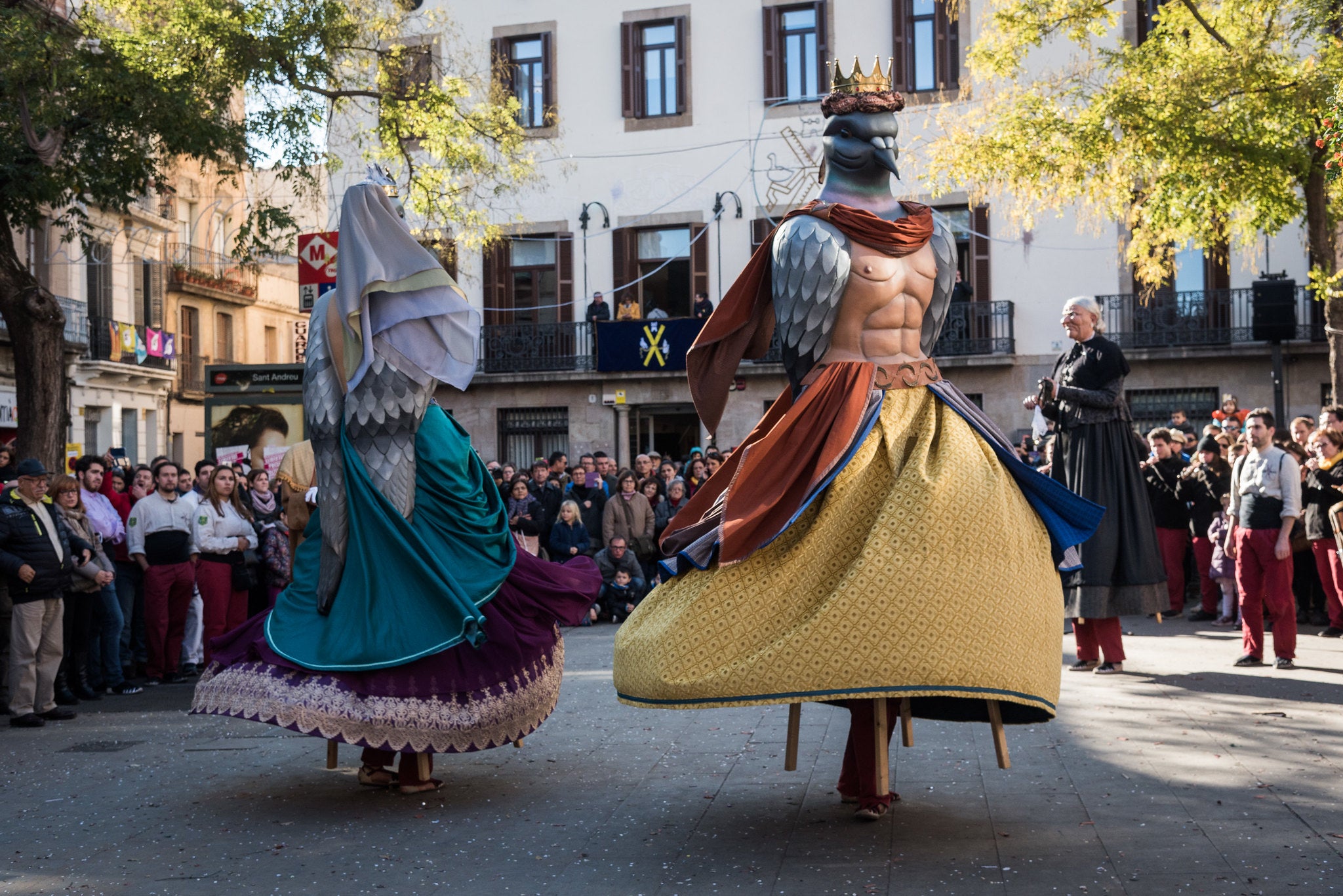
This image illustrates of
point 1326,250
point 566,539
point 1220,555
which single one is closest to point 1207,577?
point 1220,555

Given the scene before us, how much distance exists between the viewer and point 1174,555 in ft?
45.3

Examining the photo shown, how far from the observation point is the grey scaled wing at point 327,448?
5.97m

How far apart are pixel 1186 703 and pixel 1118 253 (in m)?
17.2

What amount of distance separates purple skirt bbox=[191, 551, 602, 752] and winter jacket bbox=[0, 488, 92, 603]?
3150 millimetres

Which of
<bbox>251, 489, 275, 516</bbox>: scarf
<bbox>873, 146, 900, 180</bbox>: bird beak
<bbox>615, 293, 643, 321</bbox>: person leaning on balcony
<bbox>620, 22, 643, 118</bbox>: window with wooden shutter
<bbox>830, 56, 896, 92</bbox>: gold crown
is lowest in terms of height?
<bbox>251, 489, 275, 516</bbox>: scarf

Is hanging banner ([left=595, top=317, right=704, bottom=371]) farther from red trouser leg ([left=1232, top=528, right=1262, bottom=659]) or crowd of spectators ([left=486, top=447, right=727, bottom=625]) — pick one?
red trouser leg ([left=1232, top=528, right=1262, bottom=659])

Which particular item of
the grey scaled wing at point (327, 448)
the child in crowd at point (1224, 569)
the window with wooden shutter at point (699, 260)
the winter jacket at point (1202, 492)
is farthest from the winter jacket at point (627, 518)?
the window with wooden shutter at point (699, 260)

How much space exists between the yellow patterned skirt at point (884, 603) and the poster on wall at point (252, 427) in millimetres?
11674

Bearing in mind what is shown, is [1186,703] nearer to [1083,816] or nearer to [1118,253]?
[1083,816]

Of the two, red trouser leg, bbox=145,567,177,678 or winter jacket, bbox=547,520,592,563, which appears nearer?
red trouser leg, bbox=145,567,177,678

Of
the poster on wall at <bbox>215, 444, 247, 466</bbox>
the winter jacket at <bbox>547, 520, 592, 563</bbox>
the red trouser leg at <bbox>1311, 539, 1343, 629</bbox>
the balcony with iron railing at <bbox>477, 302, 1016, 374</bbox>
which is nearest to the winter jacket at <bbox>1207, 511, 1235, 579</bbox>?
the red trouser leg at <bbox>1311, 539, 1343, 629</bbox>

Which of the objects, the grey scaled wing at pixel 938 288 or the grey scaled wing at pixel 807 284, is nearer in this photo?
the grey scaled wing at pixel 807 284

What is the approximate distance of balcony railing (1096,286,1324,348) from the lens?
24.7 meters

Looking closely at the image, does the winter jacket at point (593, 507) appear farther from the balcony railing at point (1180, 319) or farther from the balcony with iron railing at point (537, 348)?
the balcony railing at point (1180, 319)
